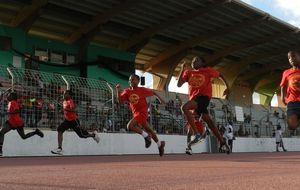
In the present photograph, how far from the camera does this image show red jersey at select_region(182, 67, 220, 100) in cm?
965

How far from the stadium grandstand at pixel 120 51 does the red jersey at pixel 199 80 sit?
18.5ft

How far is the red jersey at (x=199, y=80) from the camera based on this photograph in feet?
31.7

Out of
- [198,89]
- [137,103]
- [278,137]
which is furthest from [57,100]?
[278,137]

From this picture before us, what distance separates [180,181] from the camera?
4.93m

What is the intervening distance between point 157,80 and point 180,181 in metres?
31.0

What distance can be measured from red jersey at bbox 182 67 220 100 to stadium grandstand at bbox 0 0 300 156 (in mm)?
5651

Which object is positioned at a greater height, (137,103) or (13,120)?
(137,103)

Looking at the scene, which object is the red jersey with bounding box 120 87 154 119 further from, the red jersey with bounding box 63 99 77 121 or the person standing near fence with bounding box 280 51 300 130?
the person standing near fence with bounding box 280 51 300 130

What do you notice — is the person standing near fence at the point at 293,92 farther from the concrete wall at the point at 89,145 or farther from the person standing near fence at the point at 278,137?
the person standing near fence at the point at 278,137

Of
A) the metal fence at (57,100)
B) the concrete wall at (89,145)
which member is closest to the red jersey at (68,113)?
the metal fence at (57,100)

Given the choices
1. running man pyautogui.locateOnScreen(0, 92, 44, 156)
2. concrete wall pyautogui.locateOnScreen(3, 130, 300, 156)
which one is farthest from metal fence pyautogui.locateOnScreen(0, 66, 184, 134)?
running man pyautogui.locateOnScreen(0, 92, 44, 156)

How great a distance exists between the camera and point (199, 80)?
9.67 metres

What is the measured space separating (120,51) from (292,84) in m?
22.7

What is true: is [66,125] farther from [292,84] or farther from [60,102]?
[292,84]
